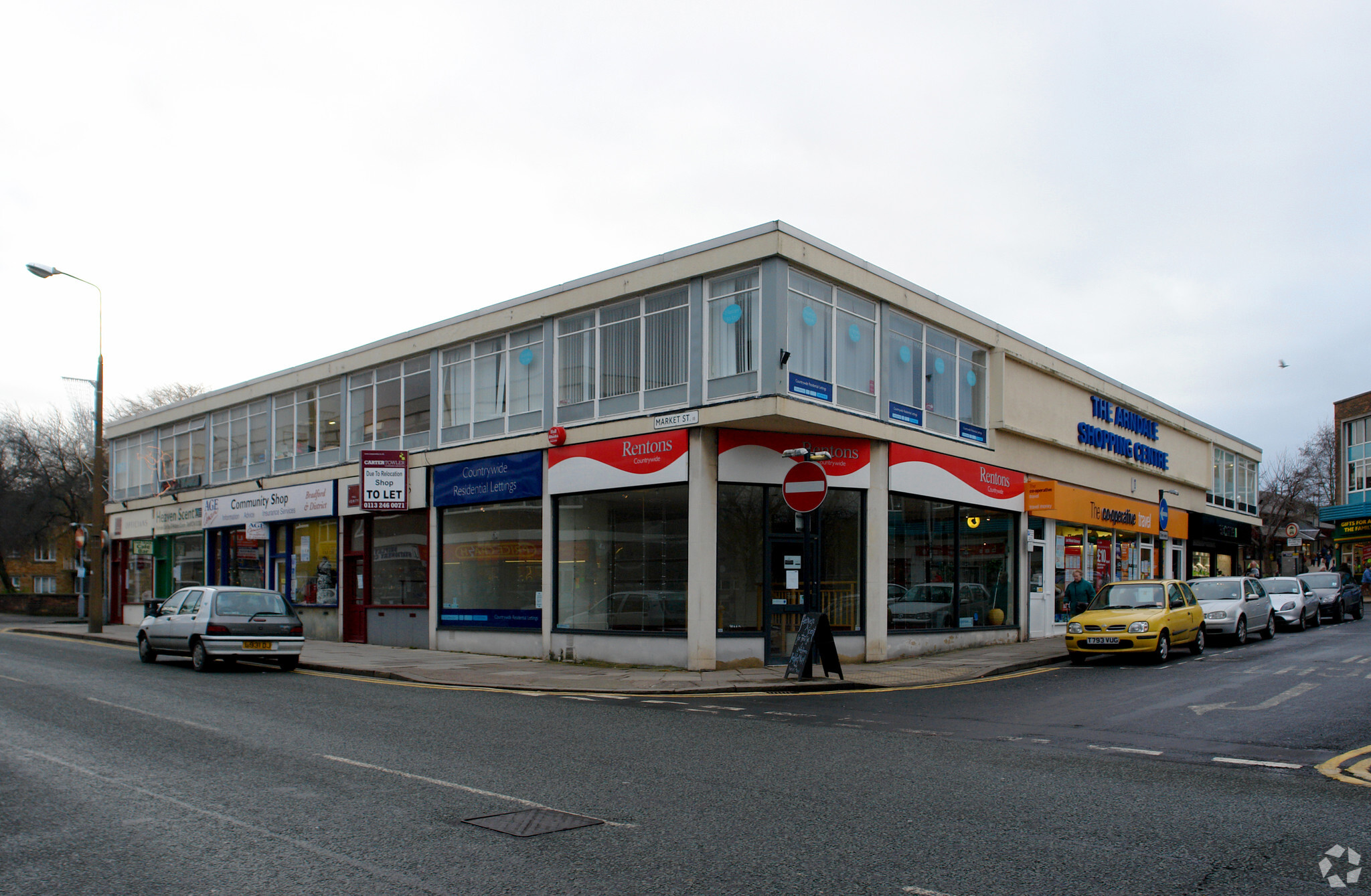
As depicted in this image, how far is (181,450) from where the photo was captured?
34.3 metres

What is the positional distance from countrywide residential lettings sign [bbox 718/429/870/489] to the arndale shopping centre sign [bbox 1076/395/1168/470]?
36.9 feet

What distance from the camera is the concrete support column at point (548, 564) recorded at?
2003cm

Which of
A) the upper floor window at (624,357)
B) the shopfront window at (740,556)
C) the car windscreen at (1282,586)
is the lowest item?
the car windscreen at (1282,586)

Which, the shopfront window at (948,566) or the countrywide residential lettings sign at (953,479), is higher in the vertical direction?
the countrywide residential lettings sign at (953,479)

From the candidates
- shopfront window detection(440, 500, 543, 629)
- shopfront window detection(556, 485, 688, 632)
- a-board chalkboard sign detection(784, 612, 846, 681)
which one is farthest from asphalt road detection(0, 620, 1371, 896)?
shopfront window detection(440, 500, 543, 629)

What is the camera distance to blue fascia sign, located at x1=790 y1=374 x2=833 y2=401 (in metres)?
17.3

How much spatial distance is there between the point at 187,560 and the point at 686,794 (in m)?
30.9

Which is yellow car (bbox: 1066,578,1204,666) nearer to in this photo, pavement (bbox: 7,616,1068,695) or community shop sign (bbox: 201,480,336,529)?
pavement (bbox: 7,616,1068,695)

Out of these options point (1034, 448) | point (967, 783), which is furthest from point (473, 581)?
point (967, 783)

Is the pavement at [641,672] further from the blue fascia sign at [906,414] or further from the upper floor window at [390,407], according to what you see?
the upper floor window at [390,407]

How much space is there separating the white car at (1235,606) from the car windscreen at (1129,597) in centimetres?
303

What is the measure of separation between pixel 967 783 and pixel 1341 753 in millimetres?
4098

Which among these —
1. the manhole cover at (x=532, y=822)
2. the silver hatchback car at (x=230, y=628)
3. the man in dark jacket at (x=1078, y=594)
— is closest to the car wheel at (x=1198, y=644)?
the man in dark jacket at (x=1078, y=594)

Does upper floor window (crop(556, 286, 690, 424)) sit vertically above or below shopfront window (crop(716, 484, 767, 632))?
above
